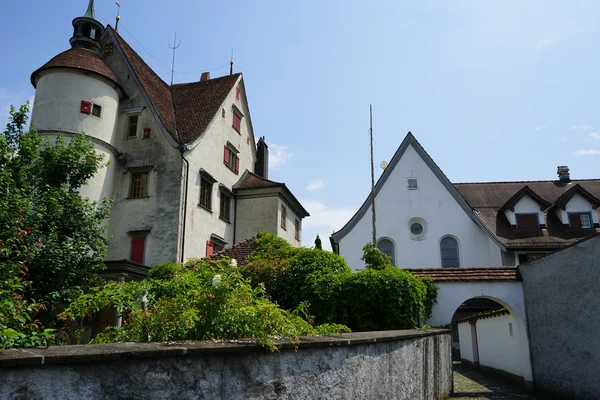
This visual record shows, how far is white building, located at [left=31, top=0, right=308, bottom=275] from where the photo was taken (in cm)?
2162

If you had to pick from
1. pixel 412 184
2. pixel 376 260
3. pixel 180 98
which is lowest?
pixel 376 260

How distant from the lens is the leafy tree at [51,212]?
1320cm

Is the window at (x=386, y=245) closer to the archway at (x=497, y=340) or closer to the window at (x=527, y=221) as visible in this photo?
the archway at (x=497, y=340)

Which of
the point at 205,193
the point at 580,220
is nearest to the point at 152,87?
the point at 205,193

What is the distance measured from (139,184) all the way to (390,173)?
13402 millimetres

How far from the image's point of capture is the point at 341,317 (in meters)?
11.4

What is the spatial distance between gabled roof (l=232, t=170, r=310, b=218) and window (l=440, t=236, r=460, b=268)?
9068mm

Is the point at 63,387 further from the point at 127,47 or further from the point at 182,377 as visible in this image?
the point at 127,47

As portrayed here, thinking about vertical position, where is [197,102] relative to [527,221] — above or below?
above

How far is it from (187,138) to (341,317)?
A: 15.1 m

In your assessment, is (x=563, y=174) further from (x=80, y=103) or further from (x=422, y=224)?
(x=80, y=103)

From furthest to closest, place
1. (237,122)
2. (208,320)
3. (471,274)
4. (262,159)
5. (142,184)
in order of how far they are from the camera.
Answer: (262,159), (237,122), (142,184), (471,274), (208,320)

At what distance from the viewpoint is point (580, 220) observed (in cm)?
2434

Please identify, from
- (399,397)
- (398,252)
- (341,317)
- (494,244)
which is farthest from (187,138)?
(399,397)
